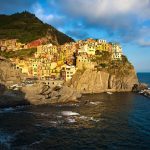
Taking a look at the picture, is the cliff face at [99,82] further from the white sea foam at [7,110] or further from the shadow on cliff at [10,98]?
the white sea foam at [7,110]

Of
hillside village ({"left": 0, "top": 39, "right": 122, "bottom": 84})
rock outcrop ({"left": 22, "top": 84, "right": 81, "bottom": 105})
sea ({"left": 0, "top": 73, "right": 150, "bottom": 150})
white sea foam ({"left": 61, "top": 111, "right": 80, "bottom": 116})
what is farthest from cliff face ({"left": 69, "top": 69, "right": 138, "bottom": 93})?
white sea foam ({"left": 61, "top": 111, "right": 80, "bottom": 116})

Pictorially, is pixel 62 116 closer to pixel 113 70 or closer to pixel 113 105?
pixel 113 105

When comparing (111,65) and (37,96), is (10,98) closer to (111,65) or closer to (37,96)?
(37,96)

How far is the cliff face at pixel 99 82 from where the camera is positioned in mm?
167875

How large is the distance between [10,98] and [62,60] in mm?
80433

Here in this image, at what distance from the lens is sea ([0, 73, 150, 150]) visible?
217 feet

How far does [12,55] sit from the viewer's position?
19688 centimetres

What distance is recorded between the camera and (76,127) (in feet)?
272

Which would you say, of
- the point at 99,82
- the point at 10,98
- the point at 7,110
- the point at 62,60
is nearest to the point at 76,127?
the point at 7,110

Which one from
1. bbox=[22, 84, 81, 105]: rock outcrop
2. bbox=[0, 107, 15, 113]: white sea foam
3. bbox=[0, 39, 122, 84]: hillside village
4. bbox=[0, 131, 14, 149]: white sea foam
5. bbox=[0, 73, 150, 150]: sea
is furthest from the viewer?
bbox=[0, 39, 122, 84]: hillside village

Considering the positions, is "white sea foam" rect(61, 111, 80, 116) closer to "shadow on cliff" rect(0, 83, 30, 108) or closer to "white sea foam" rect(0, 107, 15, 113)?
"white sea foam" rect(0, 107, 15, 113)

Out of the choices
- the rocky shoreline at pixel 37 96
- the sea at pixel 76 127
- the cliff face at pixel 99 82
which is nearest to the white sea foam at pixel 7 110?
the sea at pixel 76 127

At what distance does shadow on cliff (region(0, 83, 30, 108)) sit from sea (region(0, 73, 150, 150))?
4277 mm

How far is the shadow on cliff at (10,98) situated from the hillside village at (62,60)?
37861 millimetres
